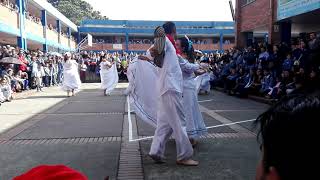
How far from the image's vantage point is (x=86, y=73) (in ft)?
102

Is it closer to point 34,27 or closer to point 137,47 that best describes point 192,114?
point 34,27

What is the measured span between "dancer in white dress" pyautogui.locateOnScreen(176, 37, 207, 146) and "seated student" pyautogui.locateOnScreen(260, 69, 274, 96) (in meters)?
8.03

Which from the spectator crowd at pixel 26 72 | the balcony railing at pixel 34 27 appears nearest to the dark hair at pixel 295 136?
the spectator crowd at pixel 26 72

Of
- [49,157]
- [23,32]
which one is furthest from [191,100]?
Result: [23,32]

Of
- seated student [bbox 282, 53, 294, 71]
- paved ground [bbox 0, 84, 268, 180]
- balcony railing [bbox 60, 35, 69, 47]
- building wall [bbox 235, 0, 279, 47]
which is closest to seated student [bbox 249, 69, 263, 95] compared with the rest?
seated student [bbox 282, 53, 294, 71]

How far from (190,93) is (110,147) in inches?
64.7

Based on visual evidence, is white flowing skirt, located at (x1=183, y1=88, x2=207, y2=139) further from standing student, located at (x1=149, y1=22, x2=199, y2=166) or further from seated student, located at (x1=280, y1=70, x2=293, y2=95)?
seated student, located at (x1=280, y1=70, x2=293, y2=95)

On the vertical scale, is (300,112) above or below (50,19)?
below

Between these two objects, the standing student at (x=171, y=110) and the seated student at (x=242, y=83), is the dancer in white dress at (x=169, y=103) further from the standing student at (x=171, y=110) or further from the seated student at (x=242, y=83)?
the seated student at (x=242, y=83)

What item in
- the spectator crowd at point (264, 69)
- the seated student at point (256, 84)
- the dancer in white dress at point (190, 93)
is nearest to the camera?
the dancer in white dress at point (190, 93)

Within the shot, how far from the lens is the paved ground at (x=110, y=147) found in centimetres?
543

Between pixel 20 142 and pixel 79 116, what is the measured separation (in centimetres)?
349

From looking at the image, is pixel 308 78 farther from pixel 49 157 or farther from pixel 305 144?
pixel 49 157

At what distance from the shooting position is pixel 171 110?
5.57 meters
